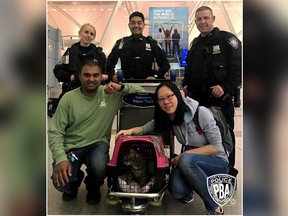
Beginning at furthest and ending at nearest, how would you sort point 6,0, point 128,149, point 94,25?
point 94,25, point 128,149, point 6,0

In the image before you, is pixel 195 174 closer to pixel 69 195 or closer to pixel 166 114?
pixel 166 114

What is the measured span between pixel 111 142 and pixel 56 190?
36cm

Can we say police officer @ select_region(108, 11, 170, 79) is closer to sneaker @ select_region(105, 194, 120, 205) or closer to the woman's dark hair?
the woman's dark hair

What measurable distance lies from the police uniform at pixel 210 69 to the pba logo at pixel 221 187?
0.81ft

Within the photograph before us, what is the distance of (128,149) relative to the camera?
154 cm

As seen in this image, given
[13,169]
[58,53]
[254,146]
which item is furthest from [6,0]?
[254,146]

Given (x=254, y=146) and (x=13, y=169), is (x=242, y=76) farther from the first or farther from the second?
(x=13, y=169)

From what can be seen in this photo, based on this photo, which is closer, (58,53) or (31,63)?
(31,63)

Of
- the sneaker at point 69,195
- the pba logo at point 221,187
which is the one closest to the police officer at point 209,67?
the pba logo at point 221,187

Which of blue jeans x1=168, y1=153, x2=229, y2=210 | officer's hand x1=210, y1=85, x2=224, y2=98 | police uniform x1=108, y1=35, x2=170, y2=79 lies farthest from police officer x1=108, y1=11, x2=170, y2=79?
blue jeans x1=168, y1=153, x2=229, y2=210

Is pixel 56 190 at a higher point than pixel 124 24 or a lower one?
lower

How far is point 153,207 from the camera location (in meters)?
1.54

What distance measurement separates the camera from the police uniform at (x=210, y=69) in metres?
1.57

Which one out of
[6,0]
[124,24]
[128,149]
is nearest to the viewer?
[6,0]
